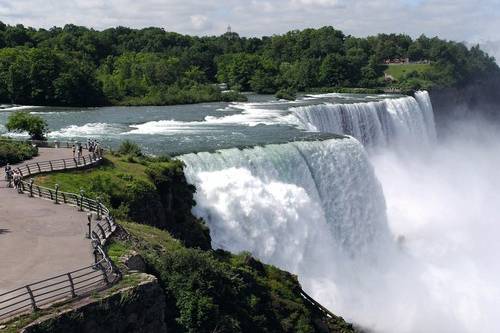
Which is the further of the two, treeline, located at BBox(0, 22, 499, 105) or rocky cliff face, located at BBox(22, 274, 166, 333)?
treeline, located at BBox(0, 22, 499, 105)

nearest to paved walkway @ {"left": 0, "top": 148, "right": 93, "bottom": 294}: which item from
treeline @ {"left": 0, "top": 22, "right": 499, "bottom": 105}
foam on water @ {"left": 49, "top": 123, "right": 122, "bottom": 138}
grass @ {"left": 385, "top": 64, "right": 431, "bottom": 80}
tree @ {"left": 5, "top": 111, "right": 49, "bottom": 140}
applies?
tree @ {"left": 5, "top": 111, "right": 49, "bottom": 140}

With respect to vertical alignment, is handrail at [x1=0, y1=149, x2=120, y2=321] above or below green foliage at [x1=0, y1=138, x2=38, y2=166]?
below

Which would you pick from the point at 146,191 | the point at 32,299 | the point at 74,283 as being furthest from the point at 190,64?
the point at 32,299

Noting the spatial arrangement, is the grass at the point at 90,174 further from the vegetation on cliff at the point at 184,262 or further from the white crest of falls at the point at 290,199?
the white crest of falls at the point at 290,199

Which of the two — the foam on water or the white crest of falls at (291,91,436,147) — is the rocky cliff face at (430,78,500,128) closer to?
the white crest of falls at (291,91,436,147)

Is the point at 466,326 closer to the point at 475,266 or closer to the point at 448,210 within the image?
the point at 475,266

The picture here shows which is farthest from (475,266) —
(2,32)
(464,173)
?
(2,32)
